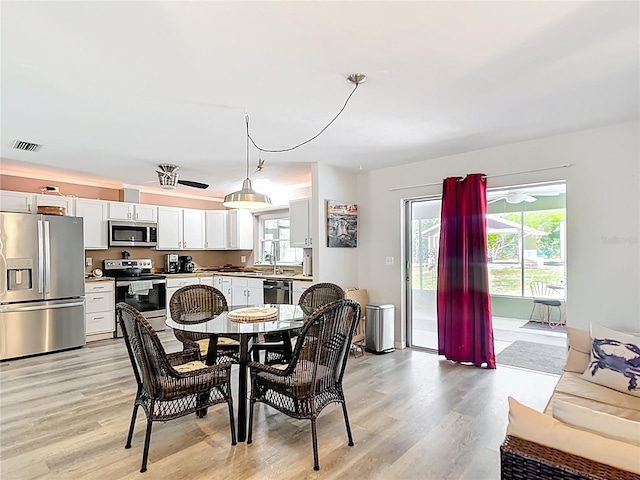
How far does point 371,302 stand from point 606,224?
2.79 meters

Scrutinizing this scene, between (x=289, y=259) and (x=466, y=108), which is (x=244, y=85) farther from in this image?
(x=289, y=259)

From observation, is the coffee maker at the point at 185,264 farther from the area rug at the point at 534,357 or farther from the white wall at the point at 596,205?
the area rug at the point at 534,357

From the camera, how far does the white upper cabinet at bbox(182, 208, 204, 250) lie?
6.57 m

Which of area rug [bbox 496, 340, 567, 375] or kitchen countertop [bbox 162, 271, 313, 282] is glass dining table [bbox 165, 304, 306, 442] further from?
area rug [bbox 496, 340, 567, 375]

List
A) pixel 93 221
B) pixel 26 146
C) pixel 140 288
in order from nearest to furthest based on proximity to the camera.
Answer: pixel 26 146 → pixel 93 221 → pixel 140 288

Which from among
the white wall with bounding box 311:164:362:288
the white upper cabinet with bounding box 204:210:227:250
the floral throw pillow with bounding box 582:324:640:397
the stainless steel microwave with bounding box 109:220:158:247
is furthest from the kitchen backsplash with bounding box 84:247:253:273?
the floral throw pillow with bounding box 582:324:640:397

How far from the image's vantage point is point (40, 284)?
461 centimetres

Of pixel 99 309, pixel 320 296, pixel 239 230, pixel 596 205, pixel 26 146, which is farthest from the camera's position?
pixel 239 230

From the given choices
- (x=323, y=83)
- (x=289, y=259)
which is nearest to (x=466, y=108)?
(x=323, y=83)

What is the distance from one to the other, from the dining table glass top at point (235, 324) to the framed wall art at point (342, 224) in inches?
71.9

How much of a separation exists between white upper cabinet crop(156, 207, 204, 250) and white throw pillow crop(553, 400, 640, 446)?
6.14 meters

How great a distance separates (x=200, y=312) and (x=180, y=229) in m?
3.57

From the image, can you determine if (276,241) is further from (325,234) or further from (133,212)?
(133,212)

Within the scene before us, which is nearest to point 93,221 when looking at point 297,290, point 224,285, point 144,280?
point 144,280
